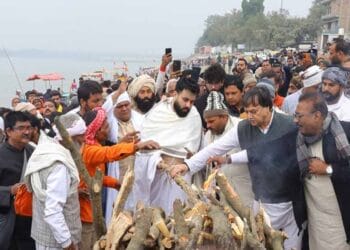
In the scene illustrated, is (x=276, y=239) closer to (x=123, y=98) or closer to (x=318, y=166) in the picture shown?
(x=318, y=166)

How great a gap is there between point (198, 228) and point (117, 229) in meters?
0.49

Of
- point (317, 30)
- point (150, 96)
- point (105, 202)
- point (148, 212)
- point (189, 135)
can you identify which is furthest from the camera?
point (317, 30)

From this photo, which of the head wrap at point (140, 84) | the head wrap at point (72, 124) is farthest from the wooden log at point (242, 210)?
the head wrap at point (140, 84)

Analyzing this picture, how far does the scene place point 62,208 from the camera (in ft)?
13.0

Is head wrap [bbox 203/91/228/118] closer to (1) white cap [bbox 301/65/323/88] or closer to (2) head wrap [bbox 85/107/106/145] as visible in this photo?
(2) head wrap [bbox 85/107/106/145]

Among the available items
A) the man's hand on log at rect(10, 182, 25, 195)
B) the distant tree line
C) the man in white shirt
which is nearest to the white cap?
the man in white shirt

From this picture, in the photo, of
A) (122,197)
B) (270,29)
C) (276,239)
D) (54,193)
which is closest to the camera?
(276,239)

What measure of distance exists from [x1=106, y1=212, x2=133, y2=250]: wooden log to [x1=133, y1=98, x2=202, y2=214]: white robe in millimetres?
2059

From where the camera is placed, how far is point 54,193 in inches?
152

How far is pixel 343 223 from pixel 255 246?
162 centimetres

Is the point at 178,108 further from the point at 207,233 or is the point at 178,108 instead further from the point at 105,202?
the point at 207,233

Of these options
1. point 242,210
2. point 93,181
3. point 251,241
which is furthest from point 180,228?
point 93,181

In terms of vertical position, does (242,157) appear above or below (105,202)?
above

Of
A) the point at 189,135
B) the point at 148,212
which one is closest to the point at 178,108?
the point at 189,135
